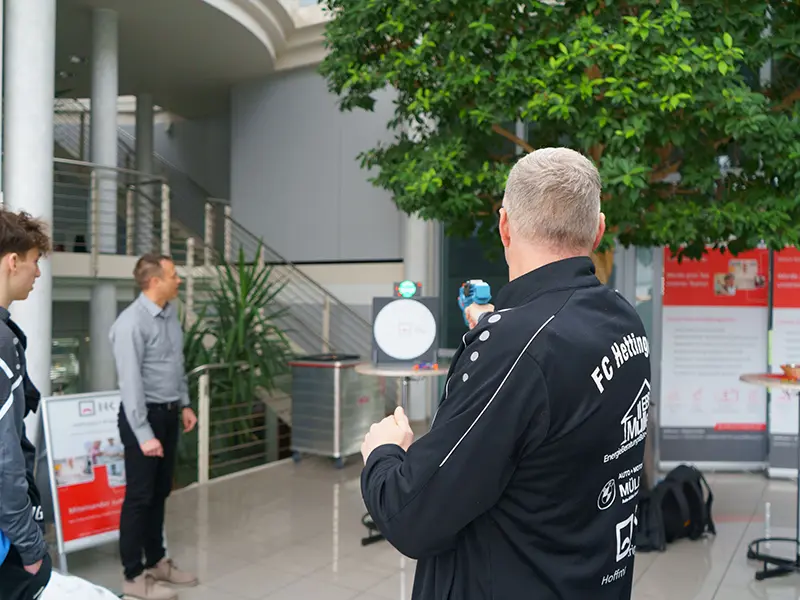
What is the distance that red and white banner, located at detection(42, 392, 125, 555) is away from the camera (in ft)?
11.5

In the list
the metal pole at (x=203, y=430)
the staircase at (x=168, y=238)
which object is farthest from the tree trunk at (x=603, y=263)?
the staircase at (x=168, y=238)

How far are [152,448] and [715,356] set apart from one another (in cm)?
459

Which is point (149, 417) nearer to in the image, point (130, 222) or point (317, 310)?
point (130, 222)

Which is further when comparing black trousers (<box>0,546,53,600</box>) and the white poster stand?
the white poster stand

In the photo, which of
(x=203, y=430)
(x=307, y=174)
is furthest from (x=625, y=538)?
(x=307, y=174)

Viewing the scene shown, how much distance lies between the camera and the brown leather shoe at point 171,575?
3459 millimetres

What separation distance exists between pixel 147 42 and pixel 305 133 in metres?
2.30

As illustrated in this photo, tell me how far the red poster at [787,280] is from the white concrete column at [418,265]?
379cm

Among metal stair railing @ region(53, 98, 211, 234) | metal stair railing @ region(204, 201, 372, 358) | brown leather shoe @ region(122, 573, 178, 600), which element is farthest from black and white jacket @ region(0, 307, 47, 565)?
metal stair railing @ region(53, 98, 211, 234)

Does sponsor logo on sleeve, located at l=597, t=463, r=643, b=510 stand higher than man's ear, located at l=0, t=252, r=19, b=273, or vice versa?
man's ear, located at l=0, t=252, r=19, b=273

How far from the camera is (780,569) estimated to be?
371 centimetres

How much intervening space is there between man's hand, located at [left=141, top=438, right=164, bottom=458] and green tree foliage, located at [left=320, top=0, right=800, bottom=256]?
181 centimetres

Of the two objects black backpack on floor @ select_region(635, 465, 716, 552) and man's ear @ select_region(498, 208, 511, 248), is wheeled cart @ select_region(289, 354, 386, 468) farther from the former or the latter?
man's ear @ select_region(498, 208, 511, 248)

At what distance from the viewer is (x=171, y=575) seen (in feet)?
11.5
